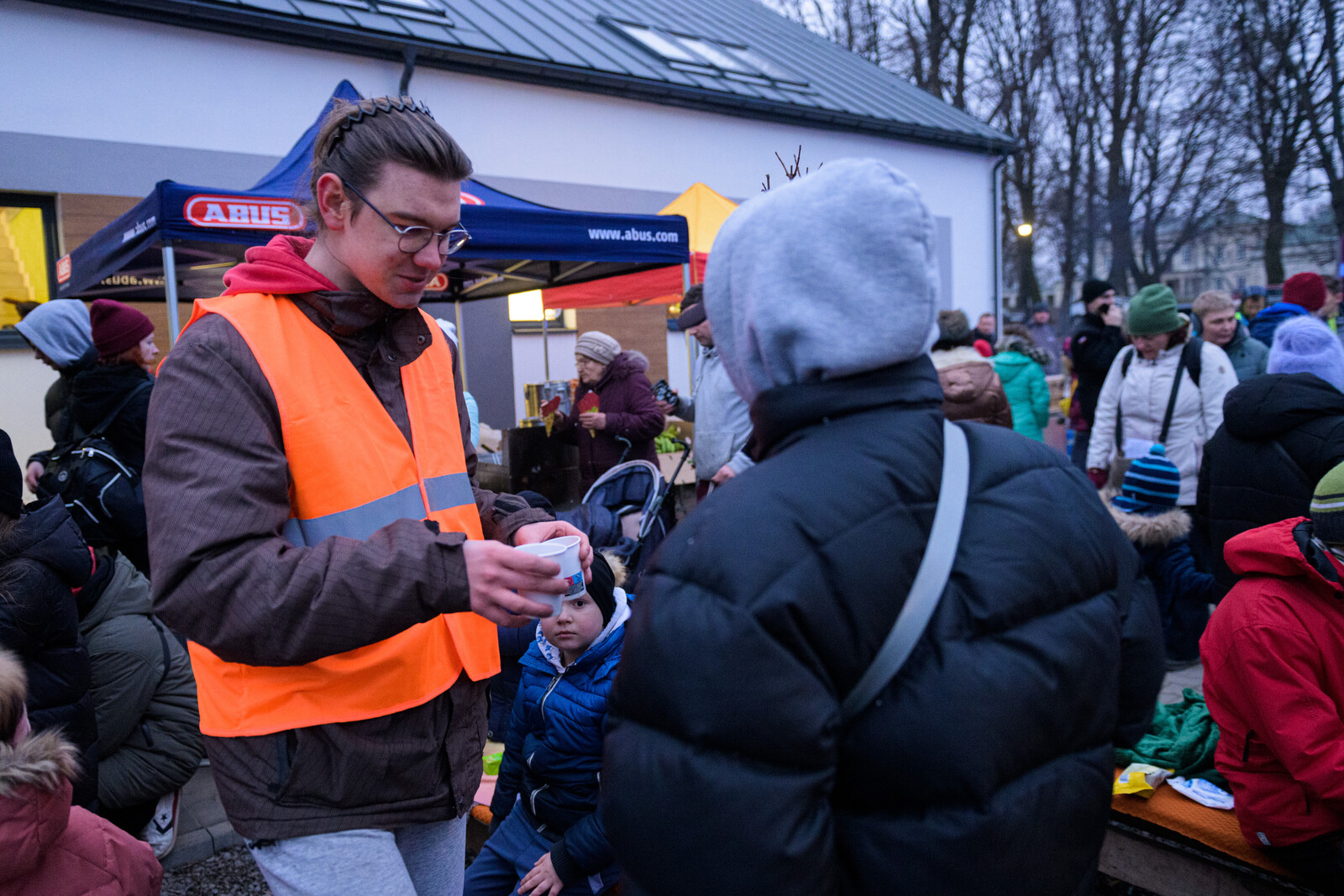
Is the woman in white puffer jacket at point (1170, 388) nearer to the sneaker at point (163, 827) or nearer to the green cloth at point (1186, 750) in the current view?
the green cloth at point (1186, 750)

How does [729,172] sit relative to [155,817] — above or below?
above

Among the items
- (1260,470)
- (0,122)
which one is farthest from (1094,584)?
(0,122)

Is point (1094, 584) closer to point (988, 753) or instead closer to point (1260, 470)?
point (988, 753)

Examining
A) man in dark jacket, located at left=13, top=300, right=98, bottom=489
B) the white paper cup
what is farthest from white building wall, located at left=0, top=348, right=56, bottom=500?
the white paper cup

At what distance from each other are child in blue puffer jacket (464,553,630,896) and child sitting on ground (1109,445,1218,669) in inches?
107

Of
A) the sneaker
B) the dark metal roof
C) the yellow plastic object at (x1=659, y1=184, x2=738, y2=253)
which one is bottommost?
the sneaker

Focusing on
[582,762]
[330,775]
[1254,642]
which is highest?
[330,775]

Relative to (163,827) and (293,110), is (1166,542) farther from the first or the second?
(293,110)

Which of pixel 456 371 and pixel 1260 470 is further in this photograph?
pixel 1260 470

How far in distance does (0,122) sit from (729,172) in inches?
309

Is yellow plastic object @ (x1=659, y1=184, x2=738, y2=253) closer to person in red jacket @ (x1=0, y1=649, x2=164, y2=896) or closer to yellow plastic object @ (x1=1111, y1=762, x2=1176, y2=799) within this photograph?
yellow plastic object @ (x1=1111, y1=762, x2=1176, y2=799)

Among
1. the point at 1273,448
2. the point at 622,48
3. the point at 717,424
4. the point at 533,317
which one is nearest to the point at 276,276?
the point at 717,424

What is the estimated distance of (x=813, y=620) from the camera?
95cm

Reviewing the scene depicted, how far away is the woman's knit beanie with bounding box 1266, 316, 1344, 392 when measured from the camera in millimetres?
5113
